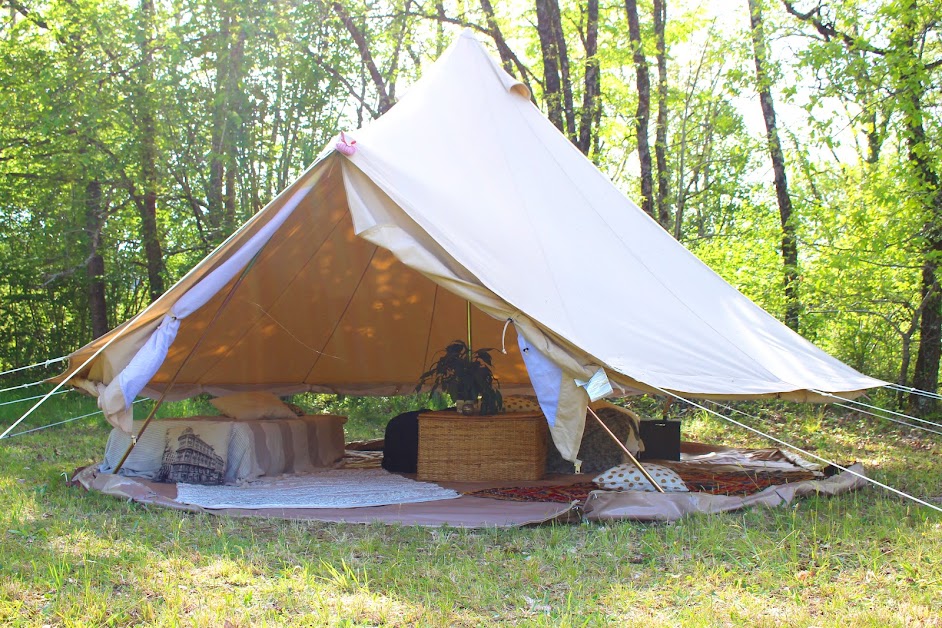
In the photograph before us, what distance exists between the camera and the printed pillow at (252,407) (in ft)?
15.6

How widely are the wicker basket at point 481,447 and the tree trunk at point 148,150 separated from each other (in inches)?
144

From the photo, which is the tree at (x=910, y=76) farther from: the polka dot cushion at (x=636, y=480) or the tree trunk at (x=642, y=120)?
the polka dot cushion at (x=636, y=480)

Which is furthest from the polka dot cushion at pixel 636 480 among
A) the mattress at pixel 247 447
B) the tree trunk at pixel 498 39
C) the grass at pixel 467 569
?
the tree trunk at pixel 498 39

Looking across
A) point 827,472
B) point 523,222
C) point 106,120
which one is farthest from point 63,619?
point 106,120

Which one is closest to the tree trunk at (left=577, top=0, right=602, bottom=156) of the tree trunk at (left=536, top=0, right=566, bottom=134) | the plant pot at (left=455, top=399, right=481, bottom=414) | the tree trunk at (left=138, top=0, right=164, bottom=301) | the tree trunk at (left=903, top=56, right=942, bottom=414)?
the tree trunk at (left=536, top=0, right=566, bottom=134)

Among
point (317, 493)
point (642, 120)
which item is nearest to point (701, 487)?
point (317, 493)

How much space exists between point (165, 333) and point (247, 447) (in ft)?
3.49

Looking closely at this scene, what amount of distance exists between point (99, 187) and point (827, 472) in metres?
6.76

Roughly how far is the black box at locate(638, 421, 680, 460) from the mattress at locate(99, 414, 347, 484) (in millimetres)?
1806

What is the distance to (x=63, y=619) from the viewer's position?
2.16 meters

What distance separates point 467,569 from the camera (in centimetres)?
265

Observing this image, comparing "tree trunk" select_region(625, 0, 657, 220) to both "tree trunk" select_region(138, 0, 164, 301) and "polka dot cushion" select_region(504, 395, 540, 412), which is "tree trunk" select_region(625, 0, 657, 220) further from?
"tree trunk" select_region(138, 0, 164, 301)

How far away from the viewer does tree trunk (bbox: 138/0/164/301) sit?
7.50m

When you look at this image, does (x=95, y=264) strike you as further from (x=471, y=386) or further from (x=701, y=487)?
(x=701, y=487)
